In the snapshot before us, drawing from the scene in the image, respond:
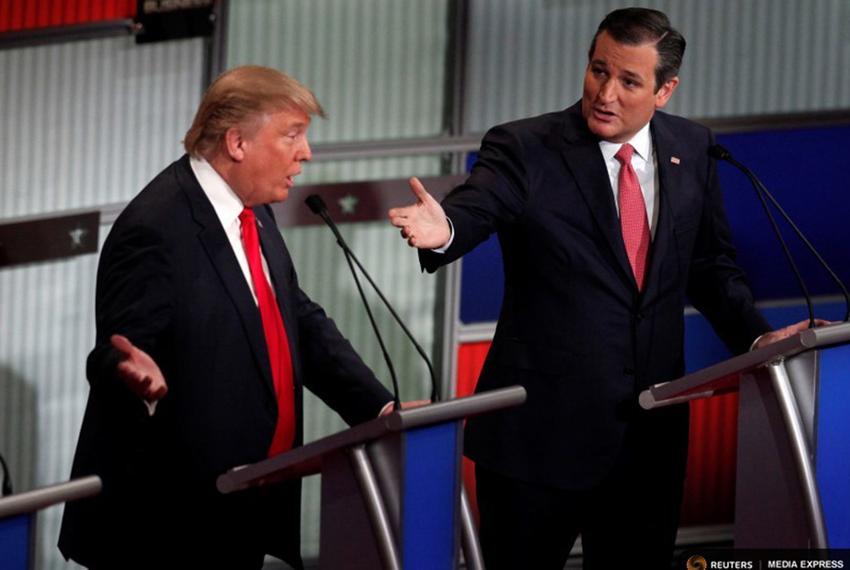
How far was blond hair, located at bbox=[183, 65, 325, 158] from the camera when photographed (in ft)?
10.3

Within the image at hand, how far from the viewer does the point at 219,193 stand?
10.3 feet

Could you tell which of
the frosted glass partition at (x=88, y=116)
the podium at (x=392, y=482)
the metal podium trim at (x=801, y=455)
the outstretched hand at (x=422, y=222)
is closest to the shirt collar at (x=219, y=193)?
the outstretched hand at (x=422, y=222)

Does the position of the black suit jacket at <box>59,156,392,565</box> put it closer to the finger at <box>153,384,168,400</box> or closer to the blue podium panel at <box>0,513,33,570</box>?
the finger at <box>153,384,168,400</box>

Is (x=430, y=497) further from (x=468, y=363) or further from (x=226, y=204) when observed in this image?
(x=468, y=363)

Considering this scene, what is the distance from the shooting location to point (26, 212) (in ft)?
15.9

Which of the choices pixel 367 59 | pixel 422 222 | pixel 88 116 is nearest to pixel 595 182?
pixel 422 222

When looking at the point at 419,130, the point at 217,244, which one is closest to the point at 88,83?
the point at 419,130

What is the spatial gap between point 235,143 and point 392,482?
877 mm

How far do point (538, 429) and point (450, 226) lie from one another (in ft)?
1.58

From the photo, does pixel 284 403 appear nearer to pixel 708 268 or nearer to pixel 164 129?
pixel 708 268

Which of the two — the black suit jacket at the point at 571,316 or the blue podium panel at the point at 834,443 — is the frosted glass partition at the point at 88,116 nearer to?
the black suit jacket at the point at 571,316

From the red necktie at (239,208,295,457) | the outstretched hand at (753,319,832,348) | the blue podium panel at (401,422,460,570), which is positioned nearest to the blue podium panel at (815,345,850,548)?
the outstretched hand at (753,319,832,348)

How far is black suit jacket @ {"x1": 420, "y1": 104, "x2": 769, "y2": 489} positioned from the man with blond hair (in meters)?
0.41

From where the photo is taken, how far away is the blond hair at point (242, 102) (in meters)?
3.13
